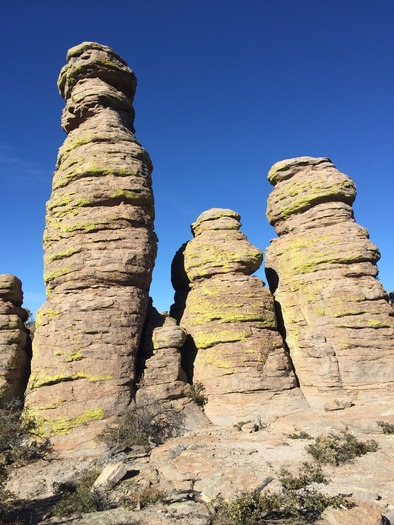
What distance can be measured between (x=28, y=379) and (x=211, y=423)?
10420 mm

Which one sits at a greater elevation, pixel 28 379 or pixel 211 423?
pixel 28 379

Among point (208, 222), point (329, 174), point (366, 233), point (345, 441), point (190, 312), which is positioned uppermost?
point (329, 174)

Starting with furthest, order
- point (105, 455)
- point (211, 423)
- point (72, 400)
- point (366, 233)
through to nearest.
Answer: point (366, 233), point (211, 423), point (72, 400), point (105, 455)

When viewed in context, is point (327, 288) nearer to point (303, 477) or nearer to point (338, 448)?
point (338, 448)

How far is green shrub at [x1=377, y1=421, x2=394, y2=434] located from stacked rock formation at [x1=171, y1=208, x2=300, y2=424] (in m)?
4.78

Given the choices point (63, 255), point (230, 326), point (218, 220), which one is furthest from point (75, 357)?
point (218, 220)

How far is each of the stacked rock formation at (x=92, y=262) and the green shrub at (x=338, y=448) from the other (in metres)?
9.14

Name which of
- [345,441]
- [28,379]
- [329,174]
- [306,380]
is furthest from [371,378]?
[28,379]

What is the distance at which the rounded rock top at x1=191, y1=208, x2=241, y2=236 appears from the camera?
24.0 metres

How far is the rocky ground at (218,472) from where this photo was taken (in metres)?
9.01

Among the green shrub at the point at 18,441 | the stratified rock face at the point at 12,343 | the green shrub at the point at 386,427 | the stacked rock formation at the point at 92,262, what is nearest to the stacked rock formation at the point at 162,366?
the stacked rock formation at the point at 92,262

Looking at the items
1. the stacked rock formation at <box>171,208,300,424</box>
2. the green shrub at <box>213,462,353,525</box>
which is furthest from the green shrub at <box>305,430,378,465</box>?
the stacked rock formation at <box>171,208,300,424</box>

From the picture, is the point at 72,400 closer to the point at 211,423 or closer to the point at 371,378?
the point at 211,423

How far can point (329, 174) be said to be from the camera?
23516 millimetres
